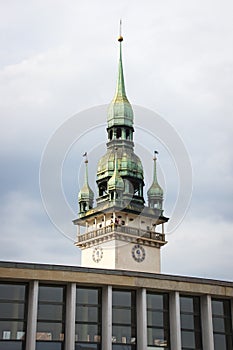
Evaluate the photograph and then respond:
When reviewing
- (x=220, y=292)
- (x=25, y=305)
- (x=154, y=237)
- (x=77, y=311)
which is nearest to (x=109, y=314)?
(x=77, y=311)

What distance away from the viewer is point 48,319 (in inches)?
1527

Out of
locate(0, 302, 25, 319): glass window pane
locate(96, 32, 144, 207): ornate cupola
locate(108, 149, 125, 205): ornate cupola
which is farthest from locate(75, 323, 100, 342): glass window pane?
locate(96, 32, 144, 207): ornate cupola

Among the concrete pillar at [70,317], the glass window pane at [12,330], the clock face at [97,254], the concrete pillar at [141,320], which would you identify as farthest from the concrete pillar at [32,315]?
the clock face at [97,254]

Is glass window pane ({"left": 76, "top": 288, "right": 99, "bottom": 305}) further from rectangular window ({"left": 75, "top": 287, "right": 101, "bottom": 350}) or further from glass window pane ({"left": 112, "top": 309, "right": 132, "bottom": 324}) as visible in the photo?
glass window pane ({"left": 112, "top": 309, "right": 132, "bottom": 324})

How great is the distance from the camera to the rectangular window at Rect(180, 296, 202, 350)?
41.6 m

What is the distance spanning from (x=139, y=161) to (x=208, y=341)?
76.2m

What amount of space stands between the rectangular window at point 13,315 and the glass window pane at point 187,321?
9787 mm

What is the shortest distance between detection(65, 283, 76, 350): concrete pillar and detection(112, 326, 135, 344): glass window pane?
2640mm

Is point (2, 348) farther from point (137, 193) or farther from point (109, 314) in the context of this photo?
point (137, 193)

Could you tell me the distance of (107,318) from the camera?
39312 mm

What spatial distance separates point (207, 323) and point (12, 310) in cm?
1197

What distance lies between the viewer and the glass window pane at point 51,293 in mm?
39219

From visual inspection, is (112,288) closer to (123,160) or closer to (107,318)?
(107,318)

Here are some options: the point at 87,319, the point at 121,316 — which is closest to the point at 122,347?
the point at 121,316
